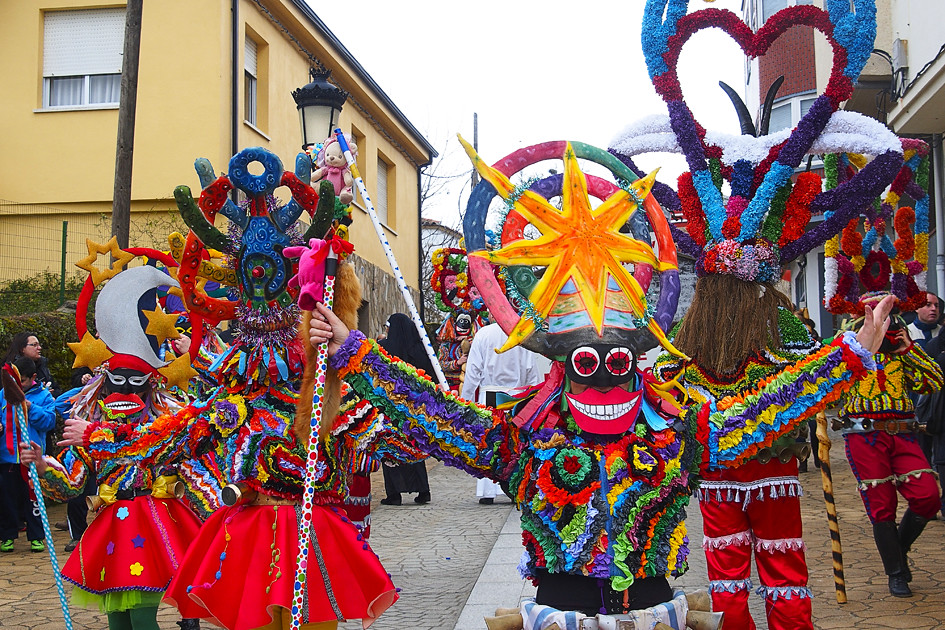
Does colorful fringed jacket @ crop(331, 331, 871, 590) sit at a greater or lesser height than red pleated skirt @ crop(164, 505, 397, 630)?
greater

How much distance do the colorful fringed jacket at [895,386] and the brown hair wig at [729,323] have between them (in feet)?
6.19

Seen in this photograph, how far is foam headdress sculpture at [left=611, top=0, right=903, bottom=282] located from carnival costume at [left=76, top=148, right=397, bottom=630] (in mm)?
1875

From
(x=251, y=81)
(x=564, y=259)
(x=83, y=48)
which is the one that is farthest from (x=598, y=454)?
(x=83, y=48)

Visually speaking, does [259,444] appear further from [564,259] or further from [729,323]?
[729,323]

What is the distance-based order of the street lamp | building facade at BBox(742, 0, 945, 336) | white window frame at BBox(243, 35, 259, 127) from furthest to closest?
1. white window frame at BBox(243, 35, 259, 127)
2. building facade at BBox(742, 0, 945, 336)
3. the street lamp

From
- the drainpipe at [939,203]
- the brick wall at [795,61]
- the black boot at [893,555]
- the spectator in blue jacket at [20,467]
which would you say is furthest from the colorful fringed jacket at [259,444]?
the brick wall at [795,61]

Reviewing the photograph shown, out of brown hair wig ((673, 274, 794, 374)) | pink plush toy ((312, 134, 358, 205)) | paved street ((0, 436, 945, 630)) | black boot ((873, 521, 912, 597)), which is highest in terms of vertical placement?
pink plush toy ((312, 134, 358, 205))

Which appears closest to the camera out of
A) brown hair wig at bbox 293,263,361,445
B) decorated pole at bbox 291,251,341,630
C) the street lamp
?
decorated pole at bbox 291,251,341,630

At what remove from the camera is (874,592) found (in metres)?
6.34

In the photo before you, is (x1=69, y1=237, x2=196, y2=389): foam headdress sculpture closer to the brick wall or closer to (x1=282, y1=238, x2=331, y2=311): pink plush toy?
(x1=282, y1=238, x2=331, y2=311): pink plush toy

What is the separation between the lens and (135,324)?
5.10m

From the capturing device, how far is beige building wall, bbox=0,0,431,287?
14.1m

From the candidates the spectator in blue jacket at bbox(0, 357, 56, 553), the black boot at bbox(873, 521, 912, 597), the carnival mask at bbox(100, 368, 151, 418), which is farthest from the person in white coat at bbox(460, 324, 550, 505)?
the carnival mask at bbox(100, 368, 151, 418)

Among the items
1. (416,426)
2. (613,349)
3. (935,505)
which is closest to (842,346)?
(613,349)
